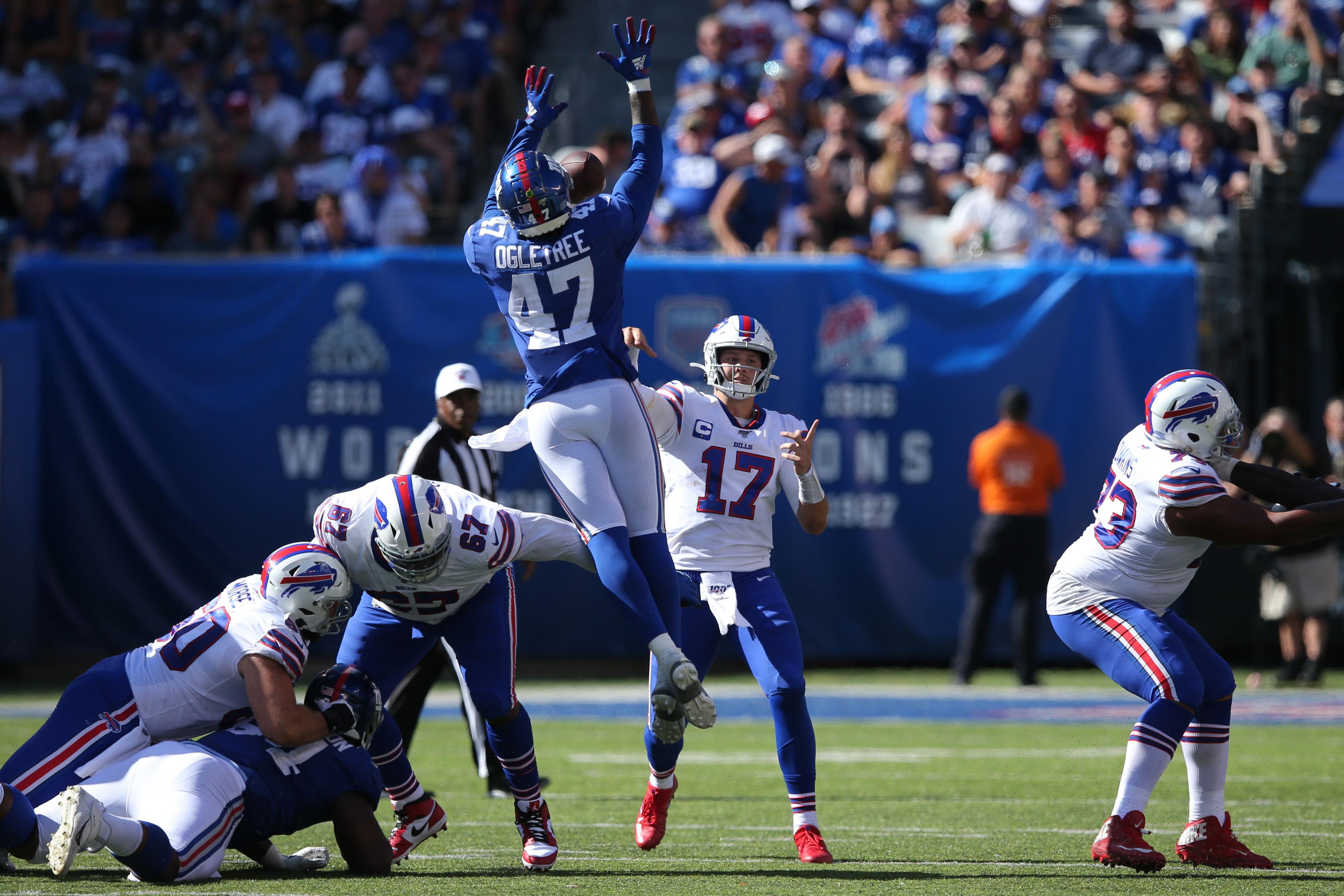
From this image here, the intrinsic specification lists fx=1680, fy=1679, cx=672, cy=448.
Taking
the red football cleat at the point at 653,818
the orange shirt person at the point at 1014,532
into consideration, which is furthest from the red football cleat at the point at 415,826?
the orange shirt person at the point at 1014,532

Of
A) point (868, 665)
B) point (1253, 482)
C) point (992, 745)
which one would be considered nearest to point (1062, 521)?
point (868, 665)

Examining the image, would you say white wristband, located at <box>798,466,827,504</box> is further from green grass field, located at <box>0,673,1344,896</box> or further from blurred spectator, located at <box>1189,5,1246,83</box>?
blurred spectator, located at <box>1189,5,1246,83</box>

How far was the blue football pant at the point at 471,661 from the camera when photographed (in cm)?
569

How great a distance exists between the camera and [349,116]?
15148mm

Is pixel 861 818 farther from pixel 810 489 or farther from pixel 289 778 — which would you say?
pixel 289 778

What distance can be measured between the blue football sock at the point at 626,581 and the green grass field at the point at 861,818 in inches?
31.5

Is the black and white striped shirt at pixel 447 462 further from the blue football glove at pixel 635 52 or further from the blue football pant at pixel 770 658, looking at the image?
the blue football glove at pixel 635 52

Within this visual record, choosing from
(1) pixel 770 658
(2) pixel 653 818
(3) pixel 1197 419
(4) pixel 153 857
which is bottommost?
(2) pixel 653 818

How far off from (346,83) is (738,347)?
1015cm

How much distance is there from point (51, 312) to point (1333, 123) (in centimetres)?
1054

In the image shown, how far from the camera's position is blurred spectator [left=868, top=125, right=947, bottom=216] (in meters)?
14.2

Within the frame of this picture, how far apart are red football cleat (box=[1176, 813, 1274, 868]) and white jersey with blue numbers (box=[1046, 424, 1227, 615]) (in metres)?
0.74

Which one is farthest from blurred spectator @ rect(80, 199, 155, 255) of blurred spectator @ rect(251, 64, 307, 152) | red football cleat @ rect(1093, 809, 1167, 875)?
red football cleat @ rect(1093, 809, 1167, 875)

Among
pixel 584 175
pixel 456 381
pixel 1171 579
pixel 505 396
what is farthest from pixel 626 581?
pixel 505 396
